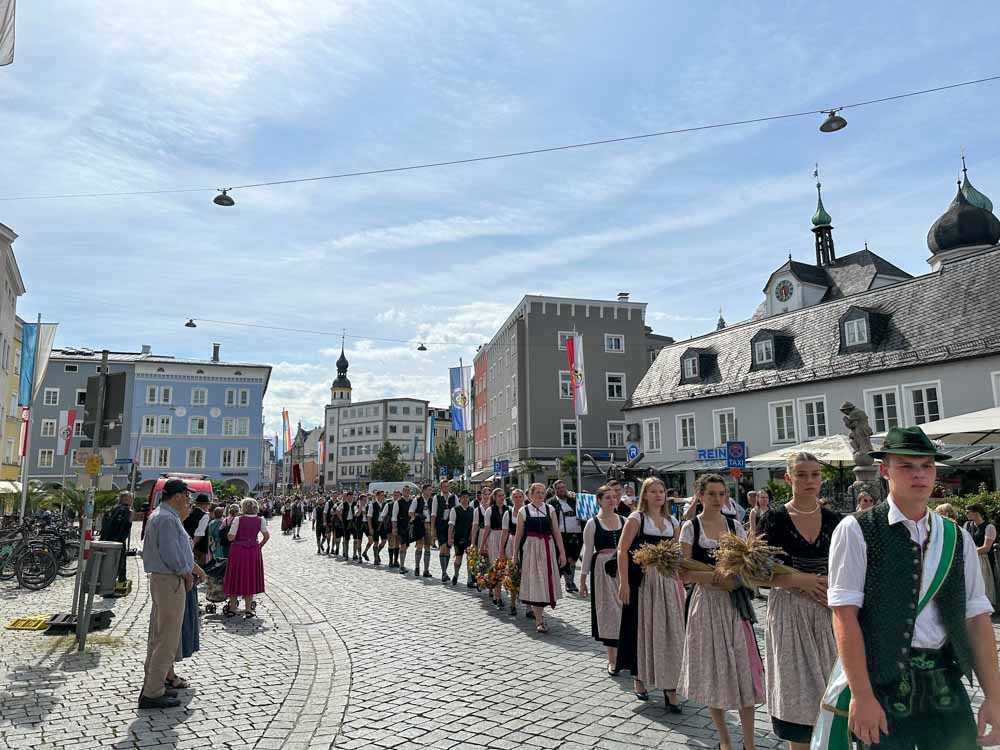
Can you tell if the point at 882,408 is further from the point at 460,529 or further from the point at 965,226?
the point at 965,226

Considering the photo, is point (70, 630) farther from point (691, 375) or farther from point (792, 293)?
point (792, 293)

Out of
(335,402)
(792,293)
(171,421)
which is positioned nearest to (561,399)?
(792,293)

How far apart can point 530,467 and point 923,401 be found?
1016 inches

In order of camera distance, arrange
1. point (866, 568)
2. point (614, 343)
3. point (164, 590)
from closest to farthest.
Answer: point (866, 568) < point (164, 590) < point (614, 343)

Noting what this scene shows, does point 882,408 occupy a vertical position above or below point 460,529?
above

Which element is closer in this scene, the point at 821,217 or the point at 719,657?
the point at 719,657

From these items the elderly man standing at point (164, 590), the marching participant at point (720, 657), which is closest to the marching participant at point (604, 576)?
the marching participant at point (720, 657)

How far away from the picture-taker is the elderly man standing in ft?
20.8

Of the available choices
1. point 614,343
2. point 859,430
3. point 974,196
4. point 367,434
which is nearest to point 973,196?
point 974,196

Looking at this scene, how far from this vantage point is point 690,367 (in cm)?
3803

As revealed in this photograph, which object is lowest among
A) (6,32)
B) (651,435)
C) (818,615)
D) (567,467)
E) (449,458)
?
(818,615)

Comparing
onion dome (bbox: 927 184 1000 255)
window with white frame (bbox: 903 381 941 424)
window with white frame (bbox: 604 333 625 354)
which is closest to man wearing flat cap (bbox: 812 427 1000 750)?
window with white frame (bbox: 903 381 941 424)

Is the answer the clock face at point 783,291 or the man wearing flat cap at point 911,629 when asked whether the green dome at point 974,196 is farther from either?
the man wearing flat cap at point 911,629

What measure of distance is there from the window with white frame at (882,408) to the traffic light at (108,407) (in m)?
25.5
